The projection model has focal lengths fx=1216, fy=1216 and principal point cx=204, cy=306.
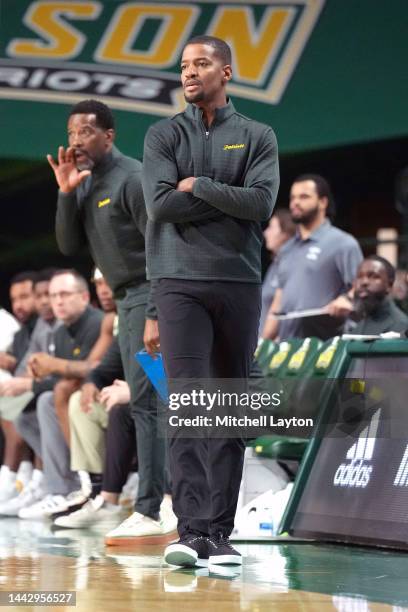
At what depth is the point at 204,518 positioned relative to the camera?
14.7ft

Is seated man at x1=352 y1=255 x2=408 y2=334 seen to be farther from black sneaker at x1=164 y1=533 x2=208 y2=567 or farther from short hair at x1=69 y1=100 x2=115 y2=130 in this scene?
black sneaker at x1=164 y1=533 x2=208 y2=567

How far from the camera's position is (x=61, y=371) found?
7.68 m

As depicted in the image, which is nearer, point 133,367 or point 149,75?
point 133,367

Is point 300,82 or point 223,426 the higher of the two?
point 300,82

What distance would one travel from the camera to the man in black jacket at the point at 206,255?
4.46 meters

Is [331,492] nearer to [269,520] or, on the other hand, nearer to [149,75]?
[269,520]

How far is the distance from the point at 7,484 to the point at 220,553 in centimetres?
415

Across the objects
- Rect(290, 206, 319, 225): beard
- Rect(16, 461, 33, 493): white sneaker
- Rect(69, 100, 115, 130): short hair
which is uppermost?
Rect(290, 206, 319, 225): beard

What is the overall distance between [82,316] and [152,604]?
15.2 feet

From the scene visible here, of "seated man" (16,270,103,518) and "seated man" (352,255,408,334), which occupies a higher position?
"seated man" (352,255,408,334)

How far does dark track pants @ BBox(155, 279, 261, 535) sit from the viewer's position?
446cm

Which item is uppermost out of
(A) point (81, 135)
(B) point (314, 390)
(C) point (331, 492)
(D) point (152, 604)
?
(A) point (81, 135)

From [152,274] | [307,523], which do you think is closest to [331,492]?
[307,523]

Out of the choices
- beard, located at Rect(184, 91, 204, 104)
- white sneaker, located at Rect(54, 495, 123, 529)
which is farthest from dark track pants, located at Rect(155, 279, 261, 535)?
white sneaker, located at Rect(54, 495, 123, 529)
